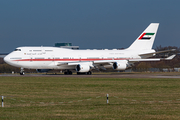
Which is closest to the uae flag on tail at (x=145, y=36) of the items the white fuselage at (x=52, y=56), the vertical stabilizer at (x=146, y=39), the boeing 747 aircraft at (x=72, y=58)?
the vertical stabilizer at (x=146, y=39)

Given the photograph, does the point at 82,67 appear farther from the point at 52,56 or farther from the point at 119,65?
the point at 119,65

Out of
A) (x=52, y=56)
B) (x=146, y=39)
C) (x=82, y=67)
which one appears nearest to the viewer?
(x=82, y=67)

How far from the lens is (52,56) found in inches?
2261

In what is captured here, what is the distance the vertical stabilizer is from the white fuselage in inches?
146

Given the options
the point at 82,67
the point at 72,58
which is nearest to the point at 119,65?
the point at 82,67

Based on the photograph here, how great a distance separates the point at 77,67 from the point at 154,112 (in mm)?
41874

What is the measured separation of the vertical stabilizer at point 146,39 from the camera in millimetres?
65812

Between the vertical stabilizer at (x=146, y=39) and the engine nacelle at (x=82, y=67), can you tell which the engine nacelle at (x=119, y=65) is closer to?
the engine nacelle at (x=82, y=67)

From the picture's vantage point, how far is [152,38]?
6650cm

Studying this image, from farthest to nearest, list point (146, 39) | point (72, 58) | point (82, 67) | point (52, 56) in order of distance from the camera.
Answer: point (146, 39), point (72, 58), point (52, 56), point (82, 67)

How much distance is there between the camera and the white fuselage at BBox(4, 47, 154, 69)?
55.9 m

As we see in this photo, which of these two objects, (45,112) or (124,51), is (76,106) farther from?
(124,51)

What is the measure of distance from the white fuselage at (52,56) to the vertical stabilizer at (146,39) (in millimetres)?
3716

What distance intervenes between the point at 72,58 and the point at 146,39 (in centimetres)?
1663
